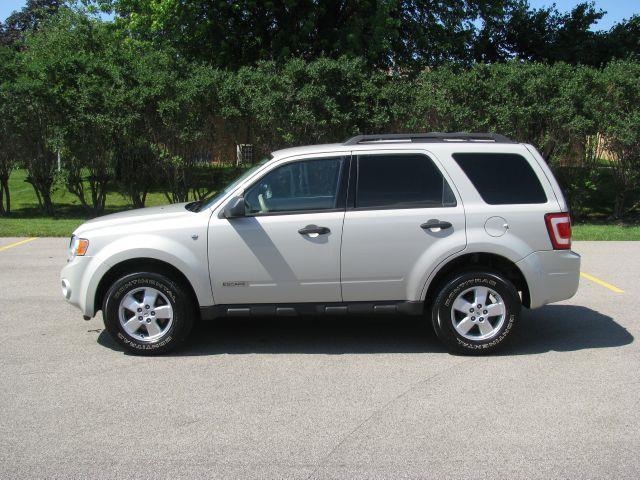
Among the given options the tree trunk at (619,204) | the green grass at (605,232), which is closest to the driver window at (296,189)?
the green grass at (605,232)

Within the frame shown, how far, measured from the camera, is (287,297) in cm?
616

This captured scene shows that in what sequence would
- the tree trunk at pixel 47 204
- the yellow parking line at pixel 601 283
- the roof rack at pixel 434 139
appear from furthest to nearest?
the tree trunk at pixel 47 204 < the yellow parking line at pixel 601 283 < the roof rack at pixel 434 139

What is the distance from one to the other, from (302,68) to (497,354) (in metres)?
10.4

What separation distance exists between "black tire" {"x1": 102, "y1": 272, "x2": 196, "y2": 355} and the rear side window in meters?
2.72

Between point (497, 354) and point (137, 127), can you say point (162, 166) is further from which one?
point (497, 354)

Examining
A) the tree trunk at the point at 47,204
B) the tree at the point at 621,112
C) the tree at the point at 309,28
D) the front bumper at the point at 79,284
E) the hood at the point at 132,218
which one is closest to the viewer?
the front bumper at the point at 79,284

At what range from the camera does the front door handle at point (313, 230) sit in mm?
6066

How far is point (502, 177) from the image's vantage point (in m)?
6.27

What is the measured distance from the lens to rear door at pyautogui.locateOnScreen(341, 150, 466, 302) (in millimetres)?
6070

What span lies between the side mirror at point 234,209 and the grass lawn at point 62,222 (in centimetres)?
856

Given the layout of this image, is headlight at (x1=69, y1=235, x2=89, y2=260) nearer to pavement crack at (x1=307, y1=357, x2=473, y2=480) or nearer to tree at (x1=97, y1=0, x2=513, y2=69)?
pavement crack at (x1=307, y1=357, x2=473, y2=480)

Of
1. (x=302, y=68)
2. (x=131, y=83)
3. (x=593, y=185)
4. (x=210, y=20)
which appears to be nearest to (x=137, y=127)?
(x=131, y=83)

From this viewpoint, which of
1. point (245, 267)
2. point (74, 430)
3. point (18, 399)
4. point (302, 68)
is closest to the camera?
point (74, 430)

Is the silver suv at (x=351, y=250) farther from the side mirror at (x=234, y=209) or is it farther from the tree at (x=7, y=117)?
the tree at (x=7, y=117)
